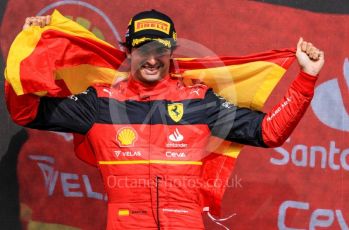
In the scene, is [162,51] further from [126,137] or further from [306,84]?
[306,84]

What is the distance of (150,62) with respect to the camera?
241 cm

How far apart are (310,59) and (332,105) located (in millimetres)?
1093

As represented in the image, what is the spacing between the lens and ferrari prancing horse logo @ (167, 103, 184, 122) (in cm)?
242

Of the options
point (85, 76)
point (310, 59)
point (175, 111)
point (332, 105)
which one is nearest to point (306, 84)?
point (310, 59)

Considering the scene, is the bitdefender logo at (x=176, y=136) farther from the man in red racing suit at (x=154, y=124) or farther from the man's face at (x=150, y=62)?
the man's face at (x=150, y=62)

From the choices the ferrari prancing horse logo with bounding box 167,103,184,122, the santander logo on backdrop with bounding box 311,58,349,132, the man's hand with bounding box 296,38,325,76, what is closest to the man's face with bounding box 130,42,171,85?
the ferrari prancing horse logo with bounding box 167,103,184,122

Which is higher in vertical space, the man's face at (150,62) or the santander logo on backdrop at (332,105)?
the man's face at (150,62)

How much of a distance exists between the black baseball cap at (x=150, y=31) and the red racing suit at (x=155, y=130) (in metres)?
0.14

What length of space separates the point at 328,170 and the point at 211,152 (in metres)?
1.00

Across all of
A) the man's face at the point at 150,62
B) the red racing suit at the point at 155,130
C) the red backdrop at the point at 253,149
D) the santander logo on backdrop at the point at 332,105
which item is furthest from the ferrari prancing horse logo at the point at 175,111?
the santander logo on backdrop at the point at 332,105

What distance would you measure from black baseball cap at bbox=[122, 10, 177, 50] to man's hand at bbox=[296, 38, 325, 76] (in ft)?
1.52

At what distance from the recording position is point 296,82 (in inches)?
91.1

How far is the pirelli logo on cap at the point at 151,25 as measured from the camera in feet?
7.94

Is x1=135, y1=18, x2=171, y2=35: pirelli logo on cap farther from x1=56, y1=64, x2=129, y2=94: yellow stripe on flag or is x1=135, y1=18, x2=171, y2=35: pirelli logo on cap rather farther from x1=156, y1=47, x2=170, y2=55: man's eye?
x1=56, y1=64, x2=129, y2=94: yellow stripe on flag
